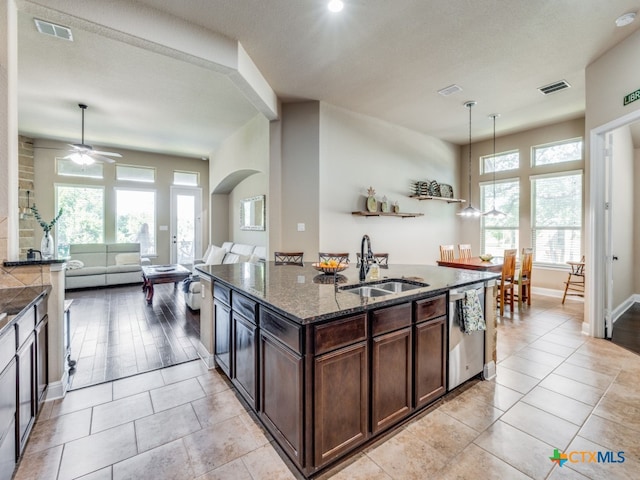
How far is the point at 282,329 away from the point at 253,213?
4.70 m

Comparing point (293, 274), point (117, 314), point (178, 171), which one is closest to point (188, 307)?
point (117, 314)

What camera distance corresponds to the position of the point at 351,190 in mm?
5023

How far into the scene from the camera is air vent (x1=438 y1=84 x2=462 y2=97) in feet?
13.6

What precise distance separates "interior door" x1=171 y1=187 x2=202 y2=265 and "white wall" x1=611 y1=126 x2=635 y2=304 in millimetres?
8615

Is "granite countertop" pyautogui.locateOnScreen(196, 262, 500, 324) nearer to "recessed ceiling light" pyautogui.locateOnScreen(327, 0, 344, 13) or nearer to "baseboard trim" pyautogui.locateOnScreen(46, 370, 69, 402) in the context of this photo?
"baseboard trim" pyautogui.locateOnScreen(46, 370, 69, 402)

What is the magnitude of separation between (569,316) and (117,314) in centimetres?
670

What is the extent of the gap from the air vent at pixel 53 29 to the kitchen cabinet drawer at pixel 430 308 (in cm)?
406

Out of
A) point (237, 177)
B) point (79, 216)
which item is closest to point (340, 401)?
point (237, 177)

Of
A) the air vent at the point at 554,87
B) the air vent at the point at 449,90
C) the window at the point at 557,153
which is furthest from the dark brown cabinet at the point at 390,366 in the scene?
the window at the point at 557,153

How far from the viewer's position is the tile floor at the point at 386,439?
167cm

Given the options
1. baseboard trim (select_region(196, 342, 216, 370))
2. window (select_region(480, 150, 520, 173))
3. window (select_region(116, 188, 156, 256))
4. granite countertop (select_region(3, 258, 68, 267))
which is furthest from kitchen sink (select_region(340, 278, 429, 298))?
window (select_region(116, 188, 156, 256))

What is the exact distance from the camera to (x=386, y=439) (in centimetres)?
190

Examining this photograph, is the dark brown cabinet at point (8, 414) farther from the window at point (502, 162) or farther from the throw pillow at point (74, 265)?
the window at point (502, 162)

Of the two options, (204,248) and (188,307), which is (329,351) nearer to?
(188,307)
